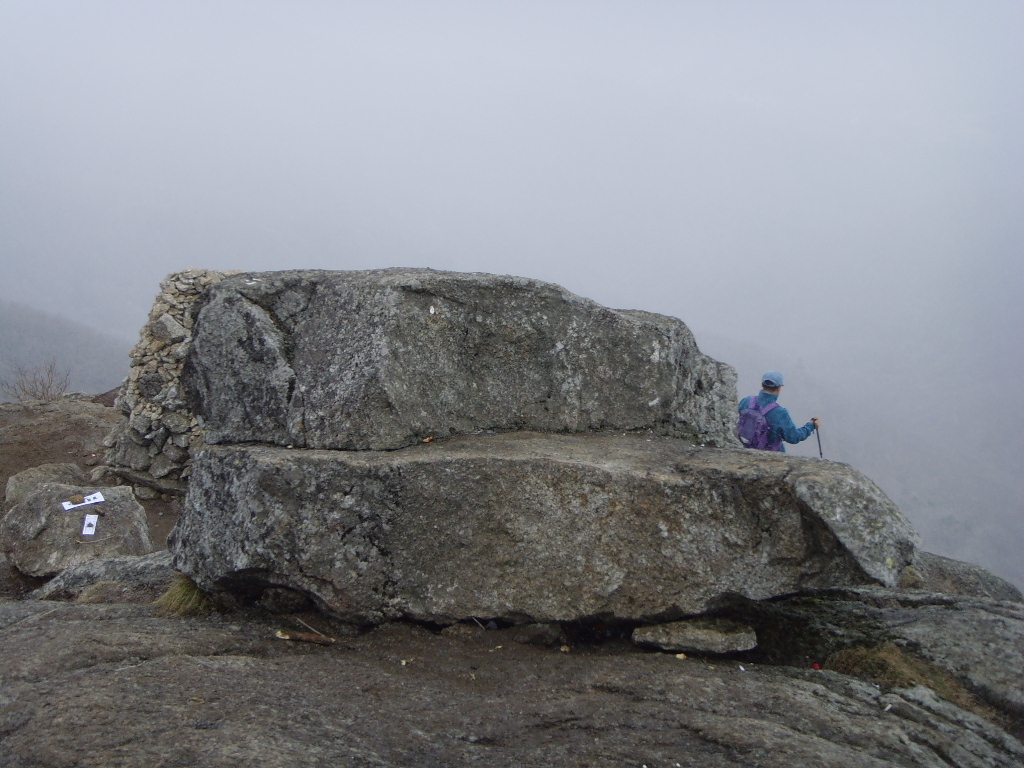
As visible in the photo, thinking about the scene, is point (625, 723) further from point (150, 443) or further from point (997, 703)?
point (150, 443)

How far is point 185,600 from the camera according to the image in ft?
15.3

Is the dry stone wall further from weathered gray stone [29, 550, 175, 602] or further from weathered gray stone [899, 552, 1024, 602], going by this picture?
weathered gray stone [899, 552, 1024, 602]

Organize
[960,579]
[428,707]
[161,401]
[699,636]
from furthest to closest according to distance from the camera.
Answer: [161,401] → [960,579] → [699,636] → [428,707]

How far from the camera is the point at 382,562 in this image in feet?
13.7

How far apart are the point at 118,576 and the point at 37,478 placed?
21.1 ft

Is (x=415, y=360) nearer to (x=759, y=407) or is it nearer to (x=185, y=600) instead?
(x=185, y=600)

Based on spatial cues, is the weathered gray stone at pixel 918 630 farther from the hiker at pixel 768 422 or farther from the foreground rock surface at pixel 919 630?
the hiker at pixel 768 422

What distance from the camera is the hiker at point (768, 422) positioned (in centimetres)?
668

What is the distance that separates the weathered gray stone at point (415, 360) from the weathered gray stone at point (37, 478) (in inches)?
251

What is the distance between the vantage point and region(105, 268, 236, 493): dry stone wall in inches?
461

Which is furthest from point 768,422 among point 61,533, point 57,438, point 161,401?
point 57,438

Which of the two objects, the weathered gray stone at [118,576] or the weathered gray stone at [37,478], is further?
the weathered gray stone at [37,478]

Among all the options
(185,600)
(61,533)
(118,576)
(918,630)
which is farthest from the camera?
(61,533)

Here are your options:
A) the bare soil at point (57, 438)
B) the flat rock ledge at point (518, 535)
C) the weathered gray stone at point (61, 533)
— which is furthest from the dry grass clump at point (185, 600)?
the bare soil at point (57, 438)
